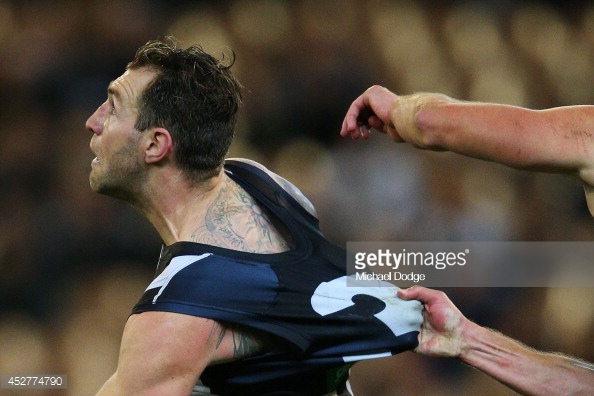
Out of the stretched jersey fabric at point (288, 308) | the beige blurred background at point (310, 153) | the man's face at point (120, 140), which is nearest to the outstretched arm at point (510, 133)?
the stretched jersey fabric at point (288, 308)

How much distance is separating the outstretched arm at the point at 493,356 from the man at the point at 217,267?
0.04 meters

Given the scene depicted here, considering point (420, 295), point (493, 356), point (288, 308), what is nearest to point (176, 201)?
point (288, 308)

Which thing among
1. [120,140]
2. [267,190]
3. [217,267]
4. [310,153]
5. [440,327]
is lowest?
[440,327]

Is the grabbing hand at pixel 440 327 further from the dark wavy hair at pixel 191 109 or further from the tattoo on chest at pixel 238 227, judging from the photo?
the dark wavy hair at pixel 191 109

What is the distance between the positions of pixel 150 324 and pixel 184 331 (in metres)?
0.08

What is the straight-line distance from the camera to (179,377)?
74.9 inches

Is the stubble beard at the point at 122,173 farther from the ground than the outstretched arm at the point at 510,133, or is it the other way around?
the stubble beard at the point at 122,173

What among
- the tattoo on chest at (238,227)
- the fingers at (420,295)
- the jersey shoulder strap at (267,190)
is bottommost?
the fingers at (420,295)

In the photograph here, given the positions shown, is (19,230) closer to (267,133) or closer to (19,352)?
(19,352)

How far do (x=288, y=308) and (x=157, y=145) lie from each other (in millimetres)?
611

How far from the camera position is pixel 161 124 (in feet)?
7.55

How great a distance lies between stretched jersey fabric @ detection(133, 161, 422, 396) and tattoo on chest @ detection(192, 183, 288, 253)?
0.05 metres

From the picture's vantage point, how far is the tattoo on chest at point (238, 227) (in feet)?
7.04

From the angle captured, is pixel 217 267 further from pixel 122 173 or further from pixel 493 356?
pixel 493 356
